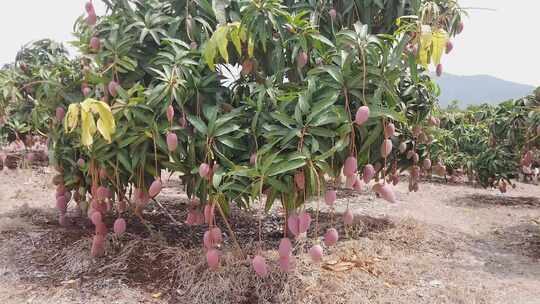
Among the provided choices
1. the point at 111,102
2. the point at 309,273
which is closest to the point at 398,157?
the point at 309,273

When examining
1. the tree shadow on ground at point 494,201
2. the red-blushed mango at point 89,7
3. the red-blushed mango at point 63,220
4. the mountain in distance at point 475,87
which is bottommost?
the tree shadow on ground at point 494,201

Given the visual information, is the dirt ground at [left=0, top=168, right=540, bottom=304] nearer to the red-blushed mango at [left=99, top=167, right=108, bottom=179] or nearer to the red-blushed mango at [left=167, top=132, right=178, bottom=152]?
the red-blushed mango at [left=99, top=167, right=108, bottom=179]

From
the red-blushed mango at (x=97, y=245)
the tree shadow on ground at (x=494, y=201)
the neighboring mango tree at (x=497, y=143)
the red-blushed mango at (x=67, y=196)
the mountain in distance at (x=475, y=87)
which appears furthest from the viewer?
the mountain in distance at (x=475, y=87)

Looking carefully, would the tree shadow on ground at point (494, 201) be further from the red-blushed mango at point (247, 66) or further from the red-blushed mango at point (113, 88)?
the red-blushed mango at point (113, 88)

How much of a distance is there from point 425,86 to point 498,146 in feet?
8.24

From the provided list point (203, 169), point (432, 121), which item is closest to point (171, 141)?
point (203, 169)

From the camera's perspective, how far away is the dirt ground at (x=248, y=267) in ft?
6.33

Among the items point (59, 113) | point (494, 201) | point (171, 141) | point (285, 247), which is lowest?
point (494, 201)

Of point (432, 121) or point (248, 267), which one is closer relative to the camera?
point (248, 267)

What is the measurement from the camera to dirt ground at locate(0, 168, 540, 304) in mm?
1931

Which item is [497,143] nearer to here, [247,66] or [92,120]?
[247,66]

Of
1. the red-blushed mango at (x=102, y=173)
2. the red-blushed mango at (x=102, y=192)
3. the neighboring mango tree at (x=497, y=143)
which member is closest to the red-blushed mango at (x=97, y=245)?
the red-blushed mango at (x=102, y=192)

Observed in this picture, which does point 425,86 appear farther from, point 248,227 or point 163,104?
point 163,104

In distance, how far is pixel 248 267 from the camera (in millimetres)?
2039
